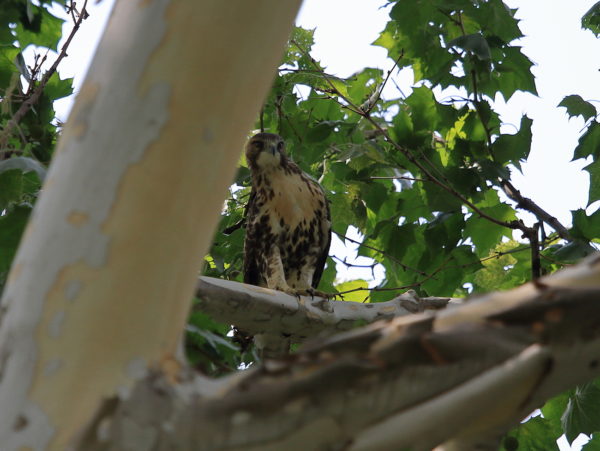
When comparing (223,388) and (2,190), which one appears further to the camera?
(2,190)

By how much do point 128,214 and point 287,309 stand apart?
2.28 metres

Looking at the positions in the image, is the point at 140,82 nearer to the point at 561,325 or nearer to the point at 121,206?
the point at 121,206

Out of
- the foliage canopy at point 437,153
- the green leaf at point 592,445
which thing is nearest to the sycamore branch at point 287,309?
the foliage canopy at point 437,153

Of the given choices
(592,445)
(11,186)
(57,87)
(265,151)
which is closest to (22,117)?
(57,87)

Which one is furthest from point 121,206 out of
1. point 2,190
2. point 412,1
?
point 412,1

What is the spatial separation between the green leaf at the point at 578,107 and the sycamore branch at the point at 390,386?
348 cm

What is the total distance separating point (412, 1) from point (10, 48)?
231 cm

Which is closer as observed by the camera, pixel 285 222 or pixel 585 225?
pixel 585 225

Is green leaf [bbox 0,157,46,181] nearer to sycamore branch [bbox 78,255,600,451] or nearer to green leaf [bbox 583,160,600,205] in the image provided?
sycamore branch [bbox 78,255,600,451]

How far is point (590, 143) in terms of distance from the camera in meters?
4.61

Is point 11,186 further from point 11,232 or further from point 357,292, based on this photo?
point 357,292

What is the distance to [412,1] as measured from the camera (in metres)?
4.86

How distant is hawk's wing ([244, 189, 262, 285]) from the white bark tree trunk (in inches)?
168

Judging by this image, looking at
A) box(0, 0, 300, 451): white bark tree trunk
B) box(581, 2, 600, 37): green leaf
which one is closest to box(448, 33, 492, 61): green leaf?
box(581, 2, 600, 37): green leaf
